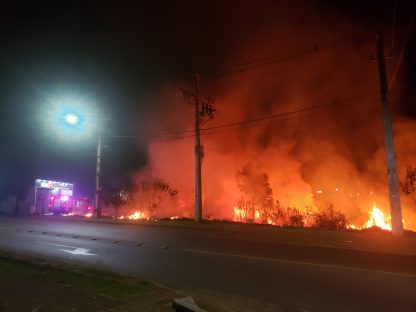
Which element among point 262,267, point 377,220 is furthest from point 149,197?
point 262,267

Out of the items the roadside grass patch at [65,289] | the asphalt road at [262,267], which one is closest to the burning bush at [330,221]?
the asphalt road at [262,267]

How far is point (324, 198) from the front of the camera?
3161cm

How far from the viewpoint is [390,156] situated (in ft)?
49.4

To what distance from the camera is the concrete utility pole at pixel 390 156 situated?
1435 cm

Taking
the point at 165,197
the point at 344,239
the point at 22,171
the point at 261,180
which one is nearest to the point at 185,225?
the point at 344,239

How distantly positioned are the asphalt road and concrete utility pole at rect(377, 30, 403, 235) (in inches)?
173

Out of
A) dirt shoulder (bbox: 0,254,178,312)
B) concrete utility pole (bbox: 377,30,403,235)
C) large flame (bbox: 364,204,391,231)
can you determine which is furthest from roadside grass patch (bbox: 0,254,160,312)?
large flame (bbox: 364,204,391,231)

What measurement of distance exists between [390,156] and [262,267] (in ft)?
29.2

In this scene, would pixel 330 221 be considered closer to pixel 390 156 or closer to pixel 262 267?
pixel 390 156

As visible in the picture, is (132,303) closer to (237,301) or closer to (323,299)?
(237,301)

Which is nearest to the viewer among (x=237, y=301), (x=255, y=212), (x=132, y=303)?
(x=132, y=303)

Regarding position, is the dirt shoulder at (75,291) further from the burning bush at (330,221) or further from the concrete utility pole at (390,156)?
the burning bush at (330,221)

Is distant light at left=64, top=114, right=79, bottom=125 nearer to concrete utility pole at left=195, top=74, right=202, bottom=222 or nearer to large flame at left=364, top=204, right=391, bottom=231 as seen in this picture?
concrete utility pole at left=195, top=74, right=202, bottom=222

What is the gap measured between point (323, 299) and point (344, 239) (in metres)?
8.14
